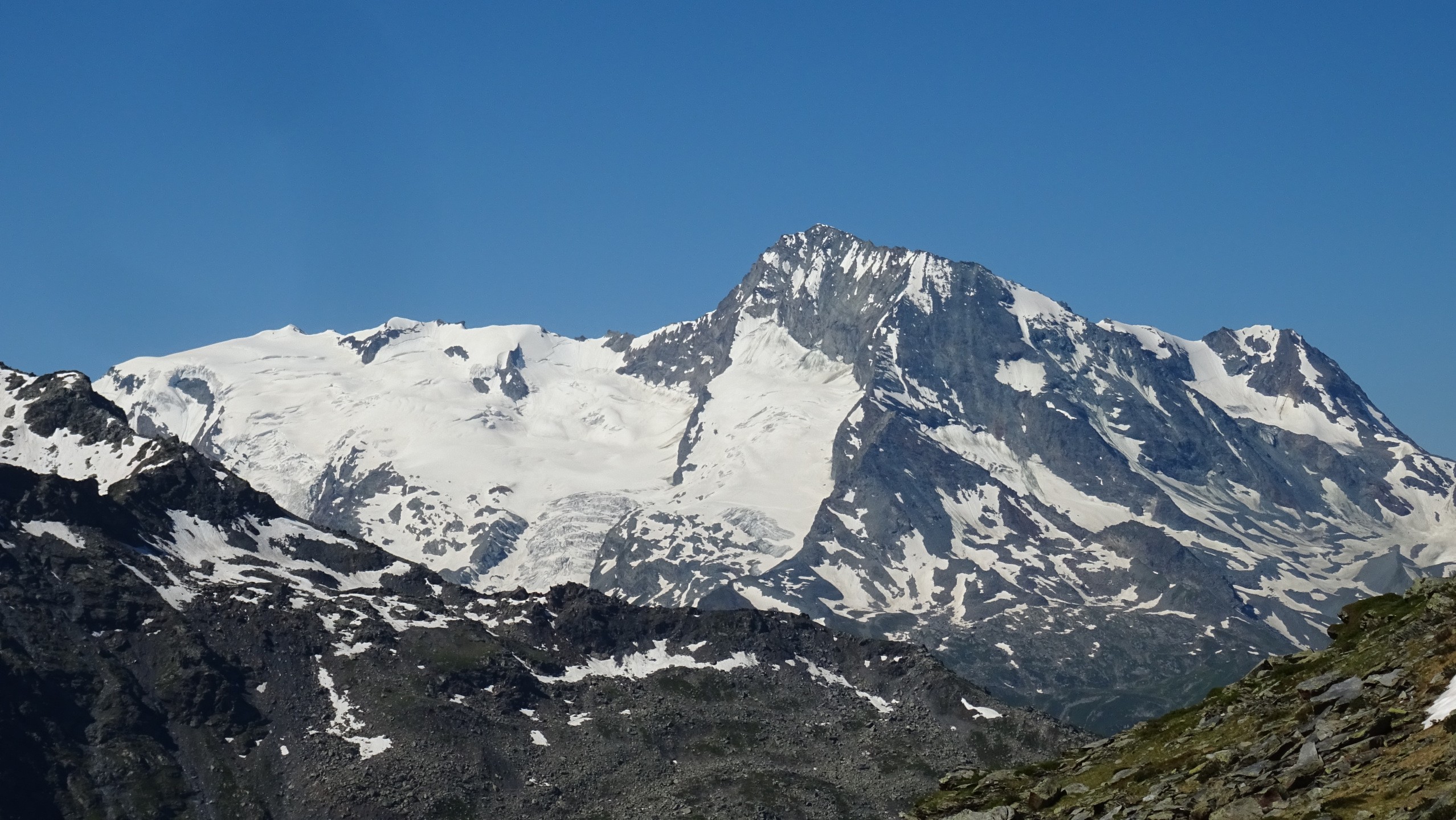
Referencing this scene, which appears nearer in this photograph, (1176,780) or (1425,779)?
(1425,779)

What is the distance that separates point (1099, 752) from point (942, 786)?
22.0 ft

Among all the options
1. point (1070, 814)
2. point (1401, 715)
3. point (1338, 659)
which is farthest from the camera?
point (1338, 659)

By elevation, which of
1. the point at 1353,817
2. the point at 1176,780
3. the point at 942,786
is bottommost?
the point at 1353,817

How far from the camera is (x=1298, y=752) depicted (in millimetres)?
57688

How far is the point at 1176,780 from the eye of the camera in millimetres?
61844

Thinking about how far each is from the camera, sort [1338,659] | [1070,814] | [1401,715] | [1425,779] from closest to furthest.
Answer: [1425,779] < [1401,715] < [1070,814] < [1338,659]

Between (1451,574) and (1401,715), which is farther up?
(1451,574)

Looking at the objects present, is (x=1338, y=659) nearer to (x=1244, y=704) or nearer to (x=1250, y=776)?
(x=1244, y=704)

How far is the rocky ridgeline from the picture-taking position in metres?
52.0

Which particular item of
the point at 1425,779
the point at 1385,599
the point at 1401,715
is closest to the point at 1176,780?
the point at 1401,715

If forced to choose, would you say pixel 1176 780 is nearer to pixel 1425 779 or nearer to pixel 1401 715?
pixel 1401 715

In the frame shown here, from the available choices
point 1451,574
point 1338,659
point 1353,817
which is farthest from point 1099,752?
point 1353,817

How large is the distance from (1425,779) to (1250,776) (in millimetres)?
8012

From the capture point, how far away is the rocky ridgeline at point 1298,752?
52.0 m
